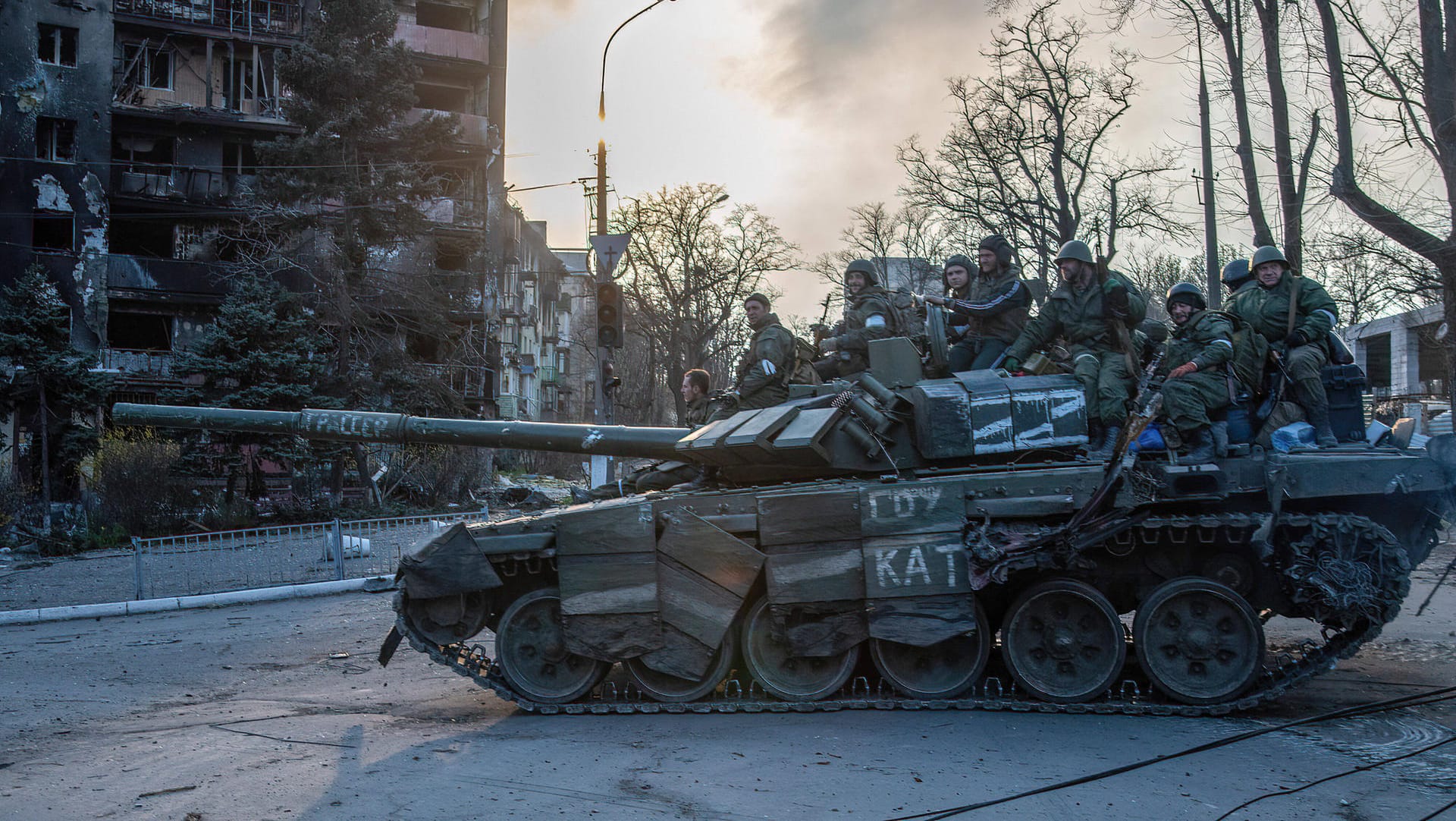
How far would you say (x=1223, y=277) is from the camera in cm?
904

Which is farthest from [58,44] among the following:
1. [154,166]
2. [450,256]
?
[450,256]

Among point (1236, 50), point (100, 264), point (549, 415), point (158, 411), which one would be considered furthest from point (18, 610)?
point (549, 415)

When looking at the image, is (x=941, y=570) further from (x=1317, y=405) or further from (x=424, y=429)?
(x=424, y=429)

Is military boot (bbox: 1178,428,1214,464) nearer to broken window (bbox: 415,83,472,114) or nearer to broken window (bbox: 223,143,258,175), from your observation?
broken window (bbox: 223,143,258,175)

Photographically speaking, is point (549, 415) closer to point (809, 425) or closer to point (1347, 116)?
point (1347, 116)

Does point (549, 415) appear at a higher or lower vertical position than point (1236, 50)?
lower

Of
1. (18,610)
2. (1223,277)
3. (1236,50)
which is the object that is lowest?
(18,610)

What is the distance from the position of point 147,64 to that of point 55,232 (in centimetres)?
594

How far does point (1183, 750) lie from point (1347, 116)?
11.5 metres

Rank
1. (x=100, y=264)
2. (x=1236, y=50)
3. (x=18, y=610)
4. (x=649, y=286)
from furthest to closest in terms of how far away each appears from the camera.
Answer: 1. (x=649, y=286)
2. (x=100, y=264)
3. (x=1236, y=50)
4. (x=18, y=610)

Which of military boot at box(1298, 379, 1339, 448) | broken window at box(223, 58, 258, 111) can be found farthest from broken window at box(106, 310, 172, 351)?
military boot at box(1298, 379, 1339, 448)

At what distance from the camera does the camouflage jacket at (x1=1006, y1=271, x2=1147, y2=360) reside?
8.19 meters

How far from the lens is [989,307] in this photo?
8.74m

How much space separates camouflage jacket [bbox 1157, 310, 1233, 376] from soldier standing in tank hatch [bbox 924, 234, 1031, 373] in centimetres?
124
